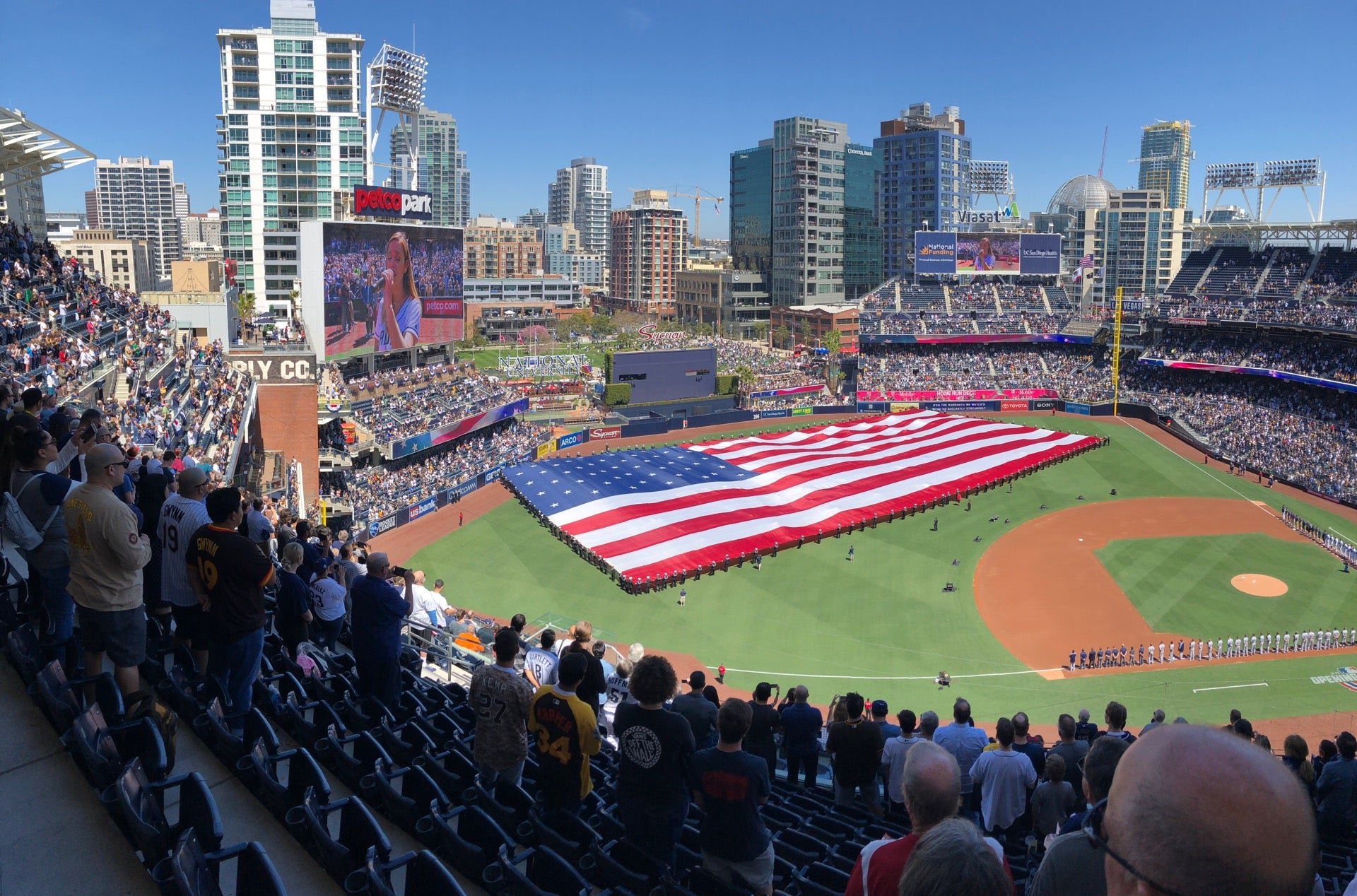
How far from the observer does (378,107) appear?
66.2 metres

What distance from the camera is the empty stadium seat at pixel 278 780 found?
17.8ft

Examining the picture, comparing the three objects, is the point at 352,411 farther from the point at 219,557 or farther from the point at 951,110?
the point at 951,110

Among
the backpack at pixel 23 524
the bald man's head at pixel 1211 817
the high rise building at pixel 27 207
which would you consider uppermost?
the high rise building at pixel 27 207

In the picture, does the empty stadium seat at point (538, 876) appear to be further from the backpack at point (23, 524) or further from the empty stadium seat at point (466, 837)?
the backpack at point (23, 524)

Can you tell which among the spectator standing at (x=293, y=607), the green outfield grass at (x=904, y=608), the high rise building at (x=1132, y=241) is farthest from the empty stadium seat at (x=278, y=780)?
the high rise building at (x=1132, y=241)

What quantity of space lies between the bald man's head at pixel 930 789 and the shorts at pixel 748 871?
2.00m

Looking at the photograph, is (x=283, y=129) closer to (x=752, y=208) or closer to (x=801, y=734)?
(x=752, y=208)

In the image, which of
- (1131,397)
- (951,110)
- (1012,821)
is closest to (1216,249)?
(1131,397)

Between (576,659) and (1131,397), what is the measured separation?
65310mm

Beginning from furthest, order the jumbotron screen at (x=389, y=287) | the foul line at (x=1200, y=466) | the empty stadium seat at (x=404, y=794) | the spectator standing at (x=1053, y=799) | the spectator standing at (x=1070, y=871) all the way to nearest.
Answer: the jumbotron screen at (x=389, y=287), the foul line at (x=1200, y=466), the spectator standing at (x=1053, y=799), the empty stadium seat at (x=404, y=794), the spectator standing at (x=1070, y=871)

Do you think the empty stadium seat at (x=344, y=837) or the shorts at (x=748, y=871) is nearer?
the empty stadium seat at (x=344, y=837)

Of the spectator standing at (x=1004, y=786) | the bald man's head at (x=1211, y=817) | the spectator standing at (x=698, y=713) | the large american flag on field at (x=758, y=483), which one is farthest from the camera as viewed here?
the large american flag on field at (x=758, y=483)

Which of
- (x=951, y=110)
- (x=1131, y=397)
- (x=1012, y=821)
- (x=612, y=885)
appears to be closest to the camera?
(x=612, y=885)

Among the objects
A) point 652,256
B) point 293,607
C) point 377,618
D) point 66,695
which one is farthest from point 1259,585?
point 652,256
